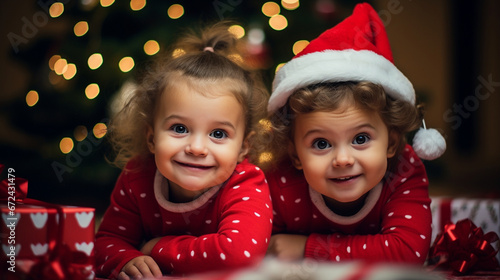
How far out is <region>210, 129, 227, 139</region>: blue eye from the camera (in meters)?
1.17

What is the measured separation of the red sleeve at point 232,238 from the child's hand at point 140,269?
0.03m

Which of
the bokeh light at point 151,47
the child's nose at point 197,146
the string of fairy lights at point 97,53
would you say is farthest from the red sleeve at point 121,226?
the bokeh light at point 151,47

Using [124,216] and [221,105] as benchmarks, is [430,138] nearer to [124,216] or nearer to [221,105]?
[221,105]

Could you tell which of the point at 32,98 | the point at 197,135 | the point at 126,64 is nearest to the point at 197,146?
the point at 197,135

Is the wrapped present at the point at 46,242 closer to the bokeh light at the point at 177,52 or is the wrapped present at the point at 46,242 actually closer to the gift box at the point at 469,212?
the bokeh light at the point at 177,52

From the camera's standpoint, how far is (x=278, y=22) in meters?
1.93

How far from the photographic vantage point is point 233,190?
119 centimetres

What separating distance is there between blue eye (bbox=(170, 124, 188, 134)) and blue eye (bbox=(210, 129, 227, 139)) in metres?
0.06

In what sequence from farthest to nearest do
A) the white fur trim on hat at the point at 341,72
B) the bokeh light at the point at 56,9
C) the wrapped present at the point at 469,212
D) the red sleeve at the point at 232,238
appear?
the bokeh light at the point at 56,9 → the wrapped present at the point at 469,212 → the white fur trim on hat at the point at 341,72 → the red sleeve at the point at 232,238

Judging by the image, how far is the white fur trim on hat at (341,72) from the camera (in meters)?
1.16

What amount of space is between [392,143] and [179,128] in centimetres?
50

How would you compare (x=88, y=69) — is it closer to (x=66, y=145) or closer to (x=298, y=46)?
(x=66, y=145)

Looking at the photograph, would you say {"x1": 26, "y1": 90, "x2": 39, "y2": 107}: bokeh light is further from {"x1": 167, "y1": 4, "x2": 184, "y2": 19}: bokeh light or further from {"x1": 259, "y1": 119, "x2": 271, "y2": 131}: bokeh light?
{"x1": 259, "y1": 119, "x2": 271, "y2": 131}: bokeh light

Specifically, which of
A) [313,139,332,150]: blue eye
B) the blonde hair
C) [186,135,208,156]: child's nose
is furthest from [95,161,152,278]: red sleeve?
[313,139,332,150]: blue eye
